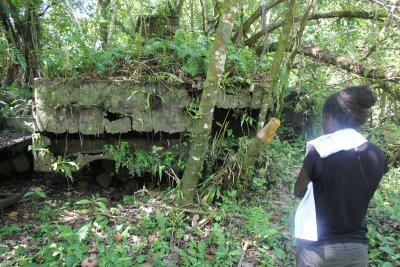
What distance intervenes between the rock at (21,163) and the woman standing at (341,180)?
5862 millimetres

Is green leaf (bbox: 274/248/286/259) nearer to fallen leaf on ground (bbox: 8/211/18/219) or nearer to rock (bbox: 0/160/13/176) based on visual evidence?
fallen leaf on ground (bbox: 8/211/18/219)

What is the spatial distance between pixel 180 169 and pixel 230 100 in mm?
1376

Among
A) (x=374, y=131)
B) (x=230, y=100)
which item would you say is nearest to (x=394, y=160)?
(x=374, y=131)

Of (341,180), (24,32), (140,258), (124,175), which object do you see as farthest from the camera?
(24,32)

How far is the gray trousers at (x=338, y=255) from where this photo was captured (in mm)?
2027

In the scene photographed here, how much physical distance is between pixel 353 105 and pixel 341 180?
0.50 metres

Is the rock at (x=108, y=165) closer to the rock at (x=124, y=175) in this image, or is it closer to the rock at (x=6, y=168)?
the rock at (x=124, y=175)

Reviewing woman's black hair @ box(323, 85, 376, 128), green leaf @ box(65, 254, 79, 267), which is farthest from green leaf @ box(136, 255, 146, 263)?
woman's black hair @ box(323, 85, 376, 128)

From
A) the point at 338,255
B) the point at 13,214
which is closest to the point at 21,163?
the point at 13,214

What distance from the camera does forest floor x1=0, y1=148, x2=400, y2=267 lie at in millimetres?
3186

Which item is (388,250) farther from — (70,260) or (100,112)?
(100,112)

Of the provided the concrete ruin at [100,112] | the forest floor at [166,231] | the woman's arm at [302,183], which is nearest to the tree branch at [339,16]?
the concrete ruin at [100,112]

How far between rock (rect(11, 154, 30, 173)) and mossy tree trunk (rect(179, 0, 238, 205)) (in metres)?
3.99

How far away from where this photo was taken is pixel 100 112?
4.58 meters
